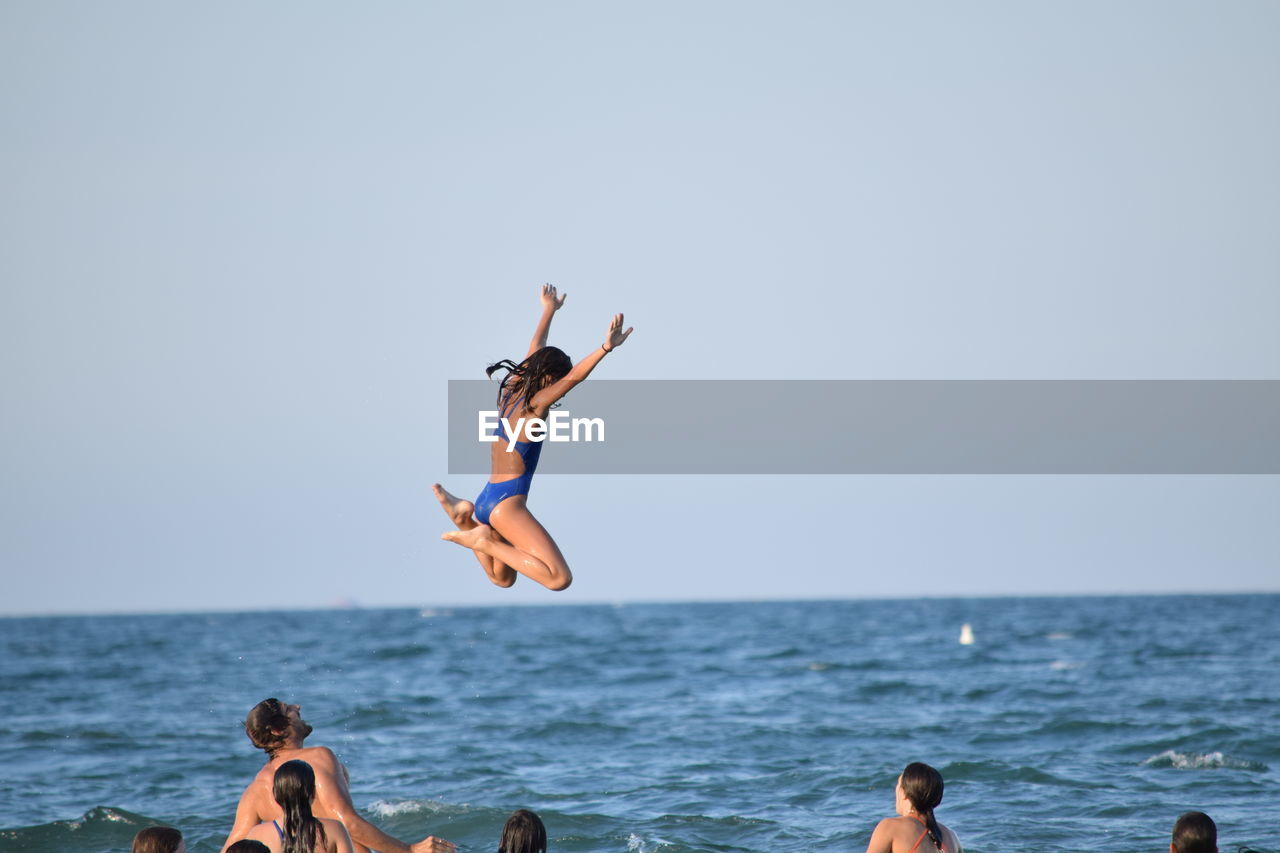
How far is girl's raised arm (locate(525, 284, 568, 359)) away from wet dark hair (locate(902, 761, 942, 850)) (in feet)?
11.8

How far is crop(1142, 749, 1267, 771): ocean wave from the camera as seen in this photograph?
17000 mm

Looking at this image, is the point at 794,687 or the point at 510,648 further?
the point at 510,648

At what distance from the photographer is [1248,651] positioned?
36.1 meters

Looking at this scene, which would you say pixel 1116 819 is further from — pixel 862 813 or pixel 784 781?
pixel 784 781

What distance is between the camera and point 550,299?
908cm

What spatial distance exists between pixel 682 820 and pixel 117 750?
992 centimetres

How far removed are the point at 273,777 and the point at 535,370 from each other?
9.61 ft

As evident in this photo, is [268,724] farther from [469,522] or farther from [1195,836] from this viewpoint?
[1195,836]

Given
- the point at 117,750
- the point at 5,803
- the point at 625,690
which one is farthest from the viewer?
the point at 625,690

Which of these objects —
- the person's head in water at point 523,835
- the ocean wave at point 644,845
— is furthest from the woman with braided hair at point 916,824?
the ocean wave at point 644,845

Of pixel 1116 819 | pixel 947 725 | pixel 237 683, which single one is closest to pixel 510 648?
pixel 237 683

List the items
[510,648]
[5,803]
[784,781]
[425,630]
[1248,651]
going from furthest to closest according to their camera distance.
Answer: [425,630]
[510,648]
[1248,651]
[784,781]
[5,803]

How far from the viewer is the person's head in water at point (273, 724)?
779cm

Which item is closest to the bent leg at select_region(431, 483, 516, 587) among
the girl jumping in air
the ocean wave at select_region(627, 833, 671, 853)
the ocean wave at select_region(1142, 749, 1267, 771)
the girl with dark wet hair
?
the girl jumping in air
